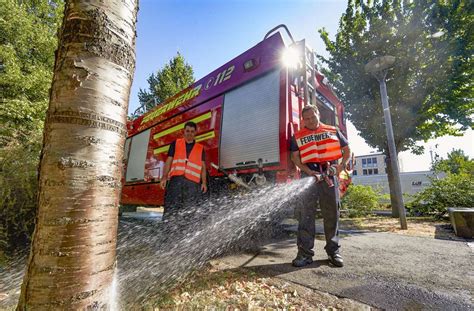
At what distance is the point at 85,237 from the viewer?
83 centimetres

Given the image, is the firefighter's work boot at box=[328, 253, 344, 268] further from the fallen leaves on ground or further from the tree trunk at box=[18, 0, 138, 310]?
the tree trunk at box=[18, 0, 138, 310]

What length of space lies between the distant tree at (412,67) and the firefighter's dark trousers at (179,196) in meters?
6.98

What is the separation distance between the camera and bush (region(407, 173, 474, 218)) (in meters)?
6.98

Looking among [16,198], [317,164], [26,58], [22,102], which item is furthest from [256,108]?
[26,58]

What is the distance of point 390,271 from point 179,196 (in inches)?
104

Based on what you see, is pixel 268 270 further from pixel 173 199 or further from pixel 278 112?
pixel 278 112

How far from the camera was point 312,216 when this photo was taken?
2738mm

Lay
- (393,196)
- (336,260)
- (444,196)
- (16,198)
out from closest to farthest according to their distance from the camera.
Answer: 1. (336,260)
2. (16,198)
3. (444,196)
4. (393,196)

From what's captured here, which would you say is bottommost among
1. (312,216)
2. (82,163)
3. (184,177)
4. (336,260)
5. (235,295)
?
(235,295)

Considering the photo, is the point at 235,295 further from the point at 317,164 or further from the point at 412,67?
the point at 412,67

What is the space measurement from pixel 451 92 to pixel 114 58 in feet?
30.3

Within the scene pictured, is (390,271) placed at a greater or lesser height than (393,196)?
lesser

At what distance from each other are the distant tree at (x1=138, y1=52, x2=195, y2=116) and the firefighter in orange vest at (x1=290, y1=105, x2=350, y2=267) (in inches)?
672

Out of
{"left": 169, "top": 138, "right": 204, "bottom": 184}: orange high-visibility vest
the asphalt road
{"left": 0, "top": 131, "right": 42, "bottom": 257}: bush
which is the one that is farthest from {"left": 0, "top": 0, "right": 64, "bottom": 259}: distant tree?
the asphalt road
